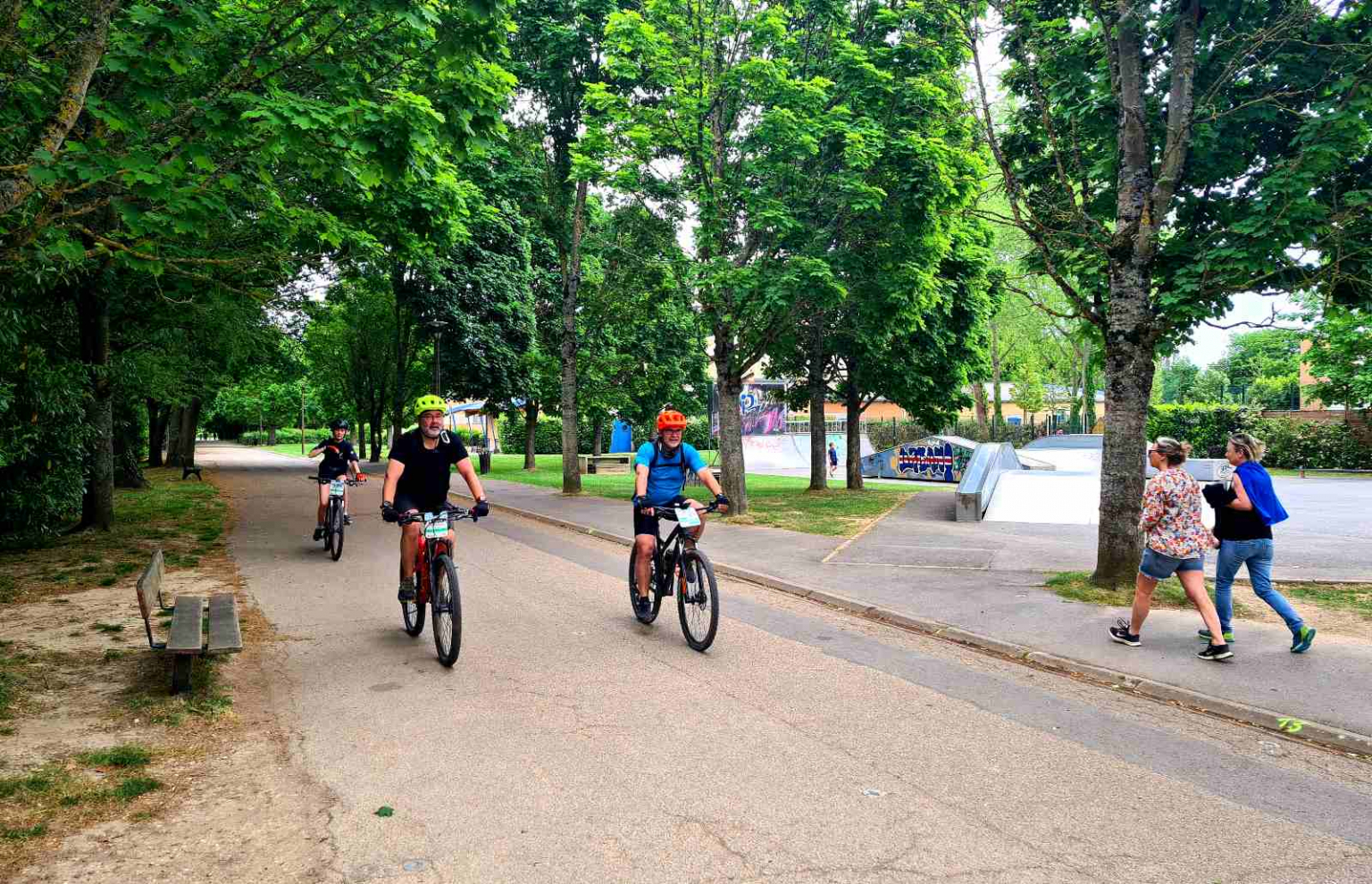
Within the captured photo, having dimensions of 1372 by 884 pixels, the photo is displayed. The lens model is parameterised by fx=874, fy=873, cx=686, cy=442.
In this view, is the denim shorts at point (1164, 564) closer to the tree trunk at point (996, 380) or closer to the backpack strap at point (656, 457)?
the backpack strap at point (656, 457)

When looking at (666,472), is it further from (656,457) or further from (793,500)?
(793,500)

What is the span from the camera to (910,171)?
14742 millimetres

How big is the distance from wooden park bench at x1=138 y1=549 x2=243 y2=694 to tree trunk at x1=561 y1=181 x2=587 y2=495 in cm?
1583

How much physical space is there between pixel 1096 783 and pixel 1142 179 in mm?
6713

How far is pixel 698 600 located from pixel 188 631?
3456mm

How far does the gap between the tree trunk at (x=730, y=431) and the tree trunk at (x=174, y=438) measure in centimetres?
2782

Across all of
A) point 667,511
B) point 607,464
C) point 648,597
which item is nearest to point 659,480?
point 667,511

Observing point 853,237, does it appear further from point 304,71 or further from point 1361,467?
point 1361,467

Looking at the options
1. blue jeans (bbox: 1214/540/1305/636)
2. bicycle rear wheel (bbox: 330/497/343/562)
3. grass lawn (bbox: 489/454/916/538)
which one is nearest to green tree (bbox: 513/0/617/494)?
grass lawn (bbox: 489/454/916/538)

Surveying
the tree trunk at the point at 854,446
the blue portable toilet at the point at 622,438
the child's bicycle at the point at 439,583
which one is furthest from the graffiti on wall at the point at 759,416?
the child's bicycle at the point at 439,583

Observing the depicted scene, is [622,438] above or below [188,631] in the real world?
above

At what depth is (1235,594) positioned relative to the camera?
343 inches

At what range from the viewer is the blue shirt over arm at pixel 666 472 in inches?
280

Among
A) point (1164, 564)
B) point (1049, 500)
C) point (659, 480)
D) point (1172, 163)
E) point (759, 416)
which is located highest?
point (1172, 163)
